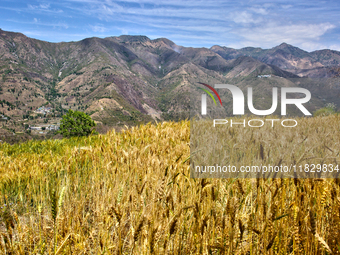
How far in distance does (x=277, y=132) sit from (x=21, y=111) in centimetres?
21537

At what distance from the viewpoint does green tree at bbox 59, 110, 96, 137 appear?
26.5m

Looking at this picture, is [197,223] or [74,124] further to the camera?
[74,124]

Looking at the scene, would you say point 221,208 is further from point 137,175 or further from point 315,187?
point 137,175

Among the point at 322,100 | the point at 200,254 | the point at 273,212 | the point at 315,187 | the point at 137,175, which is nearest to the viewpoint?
the point at 273,212

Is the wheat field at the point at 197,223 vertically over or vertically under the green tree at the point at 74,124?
over

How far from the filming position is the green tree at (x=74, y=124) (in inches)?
1043

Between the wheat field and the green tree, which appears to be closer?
the wheat field

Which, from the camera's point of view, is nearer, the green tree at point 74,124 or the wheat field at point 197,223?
Answer: the wheat field at point 197,223

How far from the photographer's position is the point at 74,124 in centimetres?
2814

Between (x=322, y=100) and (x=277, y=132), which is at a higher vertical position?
(x=322, y=100)

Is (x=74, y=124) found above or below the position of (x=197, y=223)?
below

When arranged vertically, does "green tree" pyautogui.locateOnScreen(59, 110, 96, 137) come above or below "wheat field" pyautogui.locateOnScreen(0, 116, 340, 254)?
below

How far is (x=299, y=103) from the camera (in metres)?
2.33

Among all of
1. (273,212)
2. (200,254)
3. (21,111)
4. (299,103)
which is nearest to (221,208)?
(200,254)
